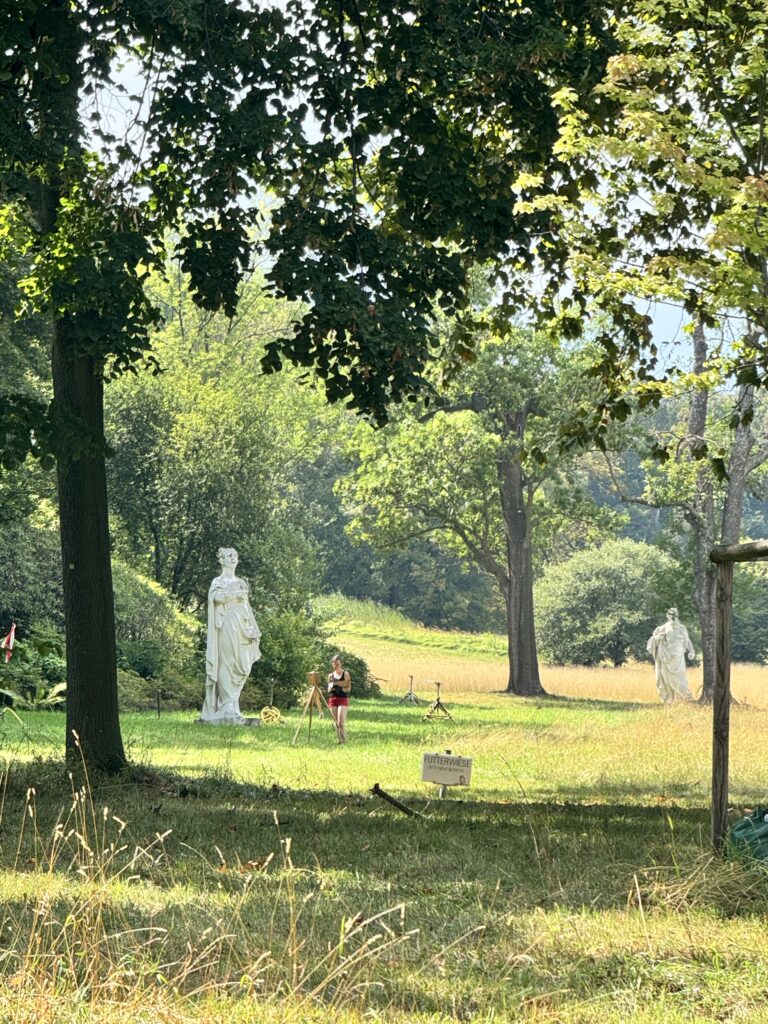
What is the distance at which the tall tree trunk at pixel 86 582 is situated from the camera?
13367 millimetres

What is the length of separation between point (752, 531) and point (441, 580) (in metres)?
29.9

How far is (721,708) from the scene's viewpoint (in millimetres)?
8625

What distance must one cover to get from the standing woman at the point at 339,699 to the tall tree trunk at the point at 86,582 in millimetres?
7281

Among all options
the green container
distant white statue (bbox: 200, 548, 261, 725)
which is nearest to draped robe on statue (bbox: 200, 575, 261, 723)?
distant white statue (bbox: 200, 548, 261, 725)

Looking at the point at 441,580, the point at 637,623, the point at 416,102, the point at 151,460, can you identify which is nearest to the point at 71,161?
the point at 416,102

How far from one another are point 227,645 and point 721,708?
55.0ft

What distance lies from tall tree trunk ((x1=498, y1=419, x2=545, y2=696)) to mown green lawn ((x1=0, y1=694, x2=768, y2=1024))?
23833mm

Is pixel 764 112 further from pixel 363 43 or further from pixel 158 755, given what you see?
pixel 158 755

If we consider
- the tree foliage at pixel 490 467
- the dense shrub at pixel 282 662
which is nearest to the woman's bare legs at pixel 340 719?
the dense shrub at pixel 282 662

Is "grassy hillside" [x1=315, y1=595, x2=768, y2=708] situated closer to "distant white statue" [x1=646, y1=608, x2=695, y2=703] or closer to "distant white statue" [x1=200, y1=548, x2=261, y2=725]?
"distant white statue" [x1=646, y1=608, x2=695, y2=703]

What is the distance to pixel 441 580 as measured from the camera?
73.8 m

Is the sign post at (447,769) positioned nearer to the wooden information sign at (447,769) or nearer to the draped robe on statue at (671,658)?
the wooden information sign at (447,769)

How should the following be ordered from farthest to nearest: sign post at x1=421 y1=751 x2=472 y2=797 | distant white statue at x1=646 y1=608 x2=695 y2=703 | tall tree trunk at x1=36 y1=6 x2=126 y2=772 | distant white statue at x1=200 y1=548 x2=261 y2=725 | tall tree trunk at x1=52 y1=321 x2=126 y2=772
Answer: distant white statue at x1=646 y1=608 x2=695 y2=703 < distant white statue at x1=200 y1=548 x2=261 y2=725 < tall tree trunk at x1=52 y1=321 x2=126 y2=772 < tall tree trunk at x1=36 y1=6 x2=126 y2=772 < sign post at x1=421 y1=751 x2=472 y2=797

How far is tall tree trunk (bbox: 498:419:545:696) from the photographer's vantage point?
40031mm
